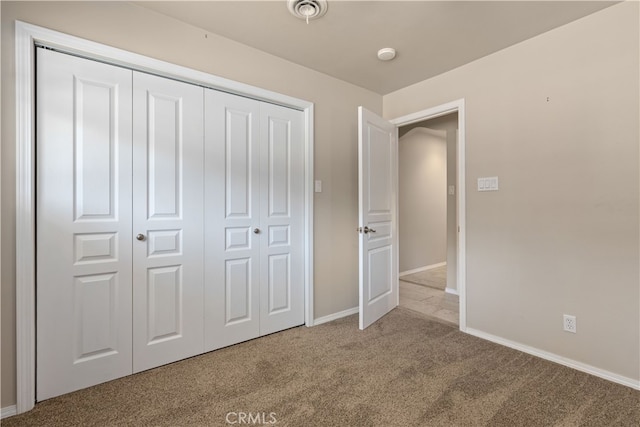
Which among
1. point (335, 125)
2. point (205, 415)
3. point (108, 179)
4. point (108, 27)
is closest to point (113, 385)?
point (205, 415)

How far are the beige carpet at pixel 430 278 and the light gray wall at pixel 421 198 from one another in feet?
0.51

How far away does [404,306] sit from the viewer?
11.1ft

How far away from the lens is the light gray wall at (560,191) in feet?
6.20

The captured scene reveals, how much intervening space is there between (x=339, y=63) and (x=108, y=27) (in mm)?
1682

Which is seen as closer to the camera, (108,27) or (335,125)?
(108,27)

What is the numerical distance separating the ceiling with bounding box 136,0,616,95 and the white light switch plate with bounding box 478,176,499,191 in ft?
3.36

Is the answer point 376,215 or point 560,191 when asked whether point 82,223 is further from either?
point 560,191

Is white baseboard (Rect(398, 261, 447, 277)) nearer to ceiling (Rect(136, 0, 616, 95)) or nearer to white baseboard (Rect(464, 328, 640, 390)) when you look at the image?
white baseboard (Rect(464, 328, 640, 390))

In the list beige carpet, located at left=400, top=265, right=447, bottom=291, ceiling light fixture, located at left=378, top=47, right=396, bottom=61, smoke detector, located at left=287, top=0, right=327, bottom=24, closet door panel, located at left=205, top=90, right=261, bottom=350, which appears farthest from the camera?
beige carpet, located at left=400, top=265, right=447, bottom=291

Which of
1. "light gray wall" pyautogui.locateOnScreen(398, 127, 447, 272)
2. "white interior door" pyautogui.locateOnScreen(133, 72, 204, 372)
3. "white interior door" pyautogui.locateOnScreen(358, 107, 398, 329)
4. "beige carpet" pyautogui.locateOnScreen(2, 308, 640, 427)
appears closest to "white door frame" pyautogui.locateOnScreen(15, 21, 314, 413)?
"beige carpet" pyautogui.locateOnScreen(2, 308, 640, 427)

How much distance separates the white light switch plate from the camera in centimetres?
249

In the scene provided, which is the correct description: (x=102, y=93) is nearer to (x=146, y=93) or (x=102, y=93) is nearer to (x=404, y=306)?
(x=146, y=93)

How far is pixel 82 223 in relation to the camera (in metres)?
1.79

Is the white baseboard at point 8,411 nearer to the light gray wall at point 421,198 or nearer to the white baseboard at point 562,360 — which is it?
the white baseboard at point 562,360
